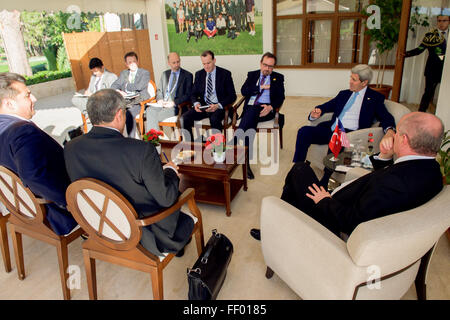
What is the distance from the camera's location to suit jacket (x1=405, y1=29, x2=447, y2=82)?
5.13 m

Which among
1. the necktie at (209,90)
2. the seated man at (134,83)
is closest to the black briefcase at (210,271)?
the necktie at (209,90)

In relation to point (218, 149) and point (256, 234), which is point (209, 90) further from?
point (256, 234)

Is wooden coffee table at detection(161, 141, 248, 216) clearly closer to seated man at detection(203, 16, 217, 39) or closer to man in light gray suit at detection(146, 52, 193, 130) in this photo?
man in light gray suit at detection(146, 52, 193, 130)

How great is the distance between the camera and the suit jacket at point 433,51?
5.13 metres

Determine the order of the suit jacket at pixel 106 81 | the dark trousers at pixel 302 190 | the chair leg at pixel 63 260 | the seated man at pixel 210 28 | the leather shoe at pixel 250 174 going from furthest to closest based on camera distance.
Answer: the seated man at pixel 210 28, the suit jacket at pixel 106 81, the leather shoe at pixel 250 174, the dark trousers at pixel 302 190, the chair leg at pixel 63 260

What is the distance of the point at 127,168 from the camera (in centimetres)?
171

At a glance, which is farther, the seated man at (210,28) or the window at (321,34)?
the seated man at (210,28)

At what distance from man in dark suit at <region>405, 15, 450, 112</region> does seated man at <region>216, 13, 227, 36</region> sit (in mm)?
4262

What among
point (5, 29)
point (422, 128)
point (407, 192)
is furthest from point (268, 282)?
point (5, 29)

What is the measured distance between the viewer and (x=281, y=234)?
190 centimetres

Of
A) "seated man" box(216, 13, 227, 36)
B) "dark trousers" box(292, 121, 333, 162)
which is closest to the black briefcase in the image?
"dark trousers" box(292, 121, 333, 162)

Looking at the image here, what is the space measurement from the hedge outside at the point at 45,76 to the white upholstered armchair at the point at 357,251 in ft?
31.7

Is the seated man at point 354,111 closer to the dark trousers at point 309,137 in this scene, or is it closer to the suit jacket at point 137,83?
the dark trousers at point 309,137

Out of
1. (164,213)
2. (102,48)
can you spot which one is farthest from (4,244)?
(102,48)
